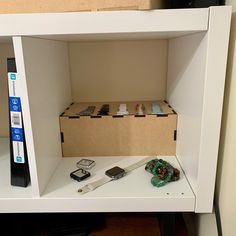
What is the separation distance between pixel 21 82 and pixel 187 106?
407 millimetres

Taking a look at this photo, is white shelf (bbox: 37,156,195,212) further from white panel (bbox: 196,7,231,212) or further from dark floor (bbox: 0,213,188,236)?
dark floor (bbox: 0,213,188,236)

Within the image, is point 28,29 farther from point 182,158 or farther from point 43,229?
point 43,229

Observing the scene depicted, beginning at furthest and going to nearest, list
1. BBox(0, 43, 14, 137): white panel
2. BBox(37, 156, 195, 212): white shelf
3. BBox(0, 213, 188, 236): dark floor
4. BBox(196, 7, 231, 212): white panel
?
BBox(0, 43, 14, 137): white panel
BBox(0, 213, 188, 236): dark floor
BBox(37, 156, 195, 212): white shelf
BBox(196, 7, 231, 212): white panel

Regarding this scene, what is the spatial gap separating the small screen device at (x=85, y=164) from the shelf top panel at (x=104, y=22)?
0.39m

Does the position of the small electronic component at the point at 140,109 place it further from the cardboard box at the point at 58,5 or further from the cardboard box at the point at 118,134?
the cardboard box at the point at 58,5

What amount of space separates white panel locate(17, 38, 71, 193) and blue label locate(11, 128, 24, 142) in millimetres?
43

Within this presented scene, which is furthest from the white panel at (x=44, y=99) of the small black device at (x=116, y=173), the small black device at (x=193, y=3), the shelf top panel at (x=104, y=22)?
the small black device at (x=193, y=3)

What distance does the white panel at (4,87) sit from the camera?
2.78 feet

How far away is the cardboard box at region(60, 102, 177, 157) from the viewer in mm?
695

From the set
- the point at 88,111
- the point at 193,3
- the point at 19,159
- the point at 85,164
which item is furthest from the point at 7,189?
the point at 193,3

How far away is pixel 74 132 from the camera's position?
72cm

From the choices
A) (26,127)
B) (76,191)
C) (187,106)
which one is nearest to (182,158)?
(187,106)

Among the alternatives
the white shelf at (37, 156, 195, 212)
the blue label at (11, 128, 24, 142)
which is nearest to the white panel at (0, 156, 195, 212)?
the white shelf at (37, 156, 195, 212)

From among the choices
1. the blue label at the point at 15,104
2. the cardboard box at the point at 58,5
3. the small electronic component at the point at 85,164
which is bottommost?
the small electronic component at the point at 85,164
